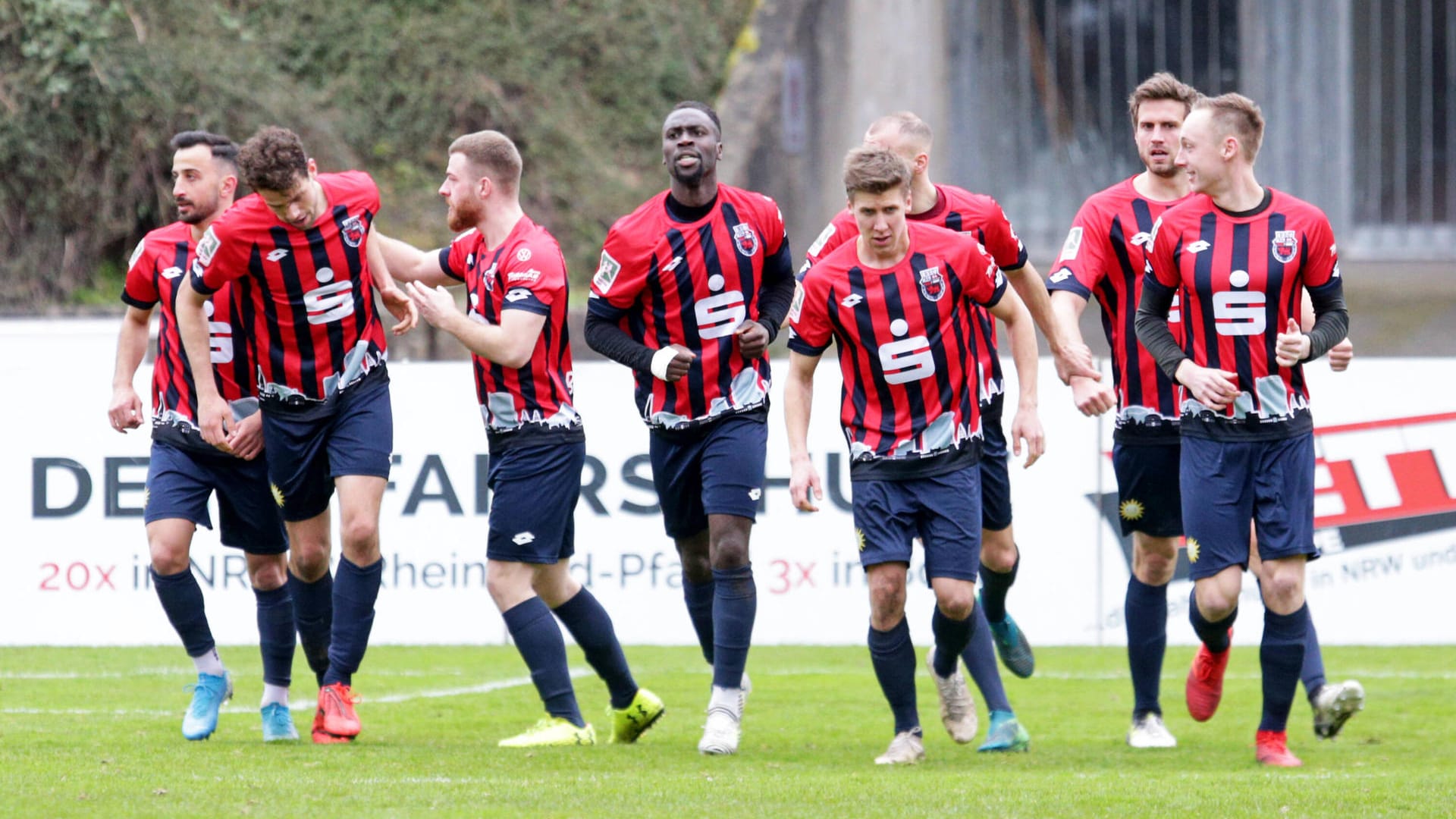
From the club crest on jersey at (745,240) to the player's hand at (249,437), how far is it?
178cm

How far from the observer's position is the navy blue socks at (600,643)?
7008 millimetres

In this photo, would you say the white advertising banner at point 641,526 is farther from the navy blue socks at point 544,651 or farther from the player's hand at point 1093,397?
the player's hand at point 1093,397

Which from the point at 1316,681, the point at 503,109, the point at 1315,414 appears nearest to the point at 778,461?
the point at 1315,414

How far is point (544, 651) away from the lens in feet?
22.4

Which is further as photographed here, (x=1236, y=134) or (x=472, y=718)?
(x=472, y=718)

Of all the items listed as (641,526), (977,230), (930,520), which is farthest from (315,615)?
(641,526)

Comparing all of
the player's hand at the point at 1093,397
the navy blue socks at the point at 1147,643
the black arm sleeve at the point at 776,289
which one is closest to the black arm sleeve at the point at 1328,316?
the player's hand at the point at 1093,397

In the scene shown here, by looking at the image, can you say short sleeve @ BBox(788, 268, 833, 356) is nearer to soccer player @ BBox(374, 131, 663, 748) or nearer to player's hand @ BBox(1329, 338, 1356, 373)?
soccer player @ BBox(374, 131, 663, 748)

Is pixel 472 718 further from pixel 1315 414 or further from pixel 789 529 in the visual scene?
pixel 1315 414

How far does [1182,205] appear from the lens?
20.9ft

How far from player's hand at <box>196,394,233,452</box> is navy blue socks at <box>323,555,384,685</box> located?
612 mm

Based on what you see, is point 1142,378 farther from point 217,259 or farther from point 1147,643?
point 217,259

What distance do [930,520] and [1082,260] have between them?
133cm

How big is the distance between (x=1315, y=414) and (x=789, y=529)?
9.40 feet
